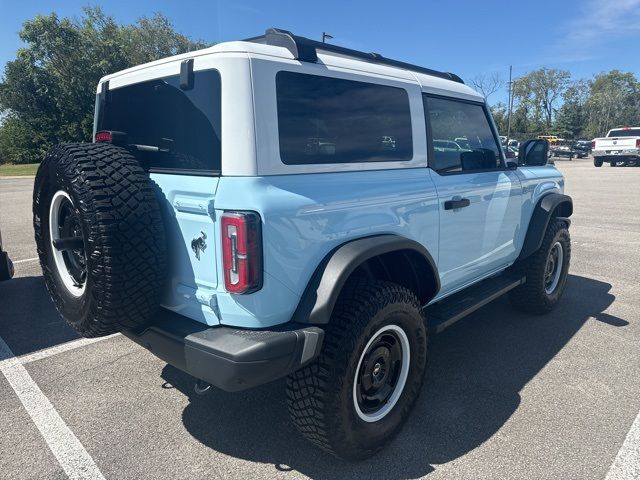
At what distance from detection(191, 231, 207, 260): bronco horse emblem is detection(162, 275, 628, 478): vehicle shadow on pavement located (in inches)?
46.3

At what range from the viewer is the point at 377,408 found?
8.51 feet

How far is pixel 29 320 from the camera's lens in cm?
432

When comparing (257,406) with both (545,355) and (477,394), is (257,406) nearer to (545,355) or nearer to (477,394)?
(477,394)

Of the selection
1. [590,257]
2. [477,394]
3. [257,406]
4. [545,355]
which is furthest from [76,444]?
[590,257]

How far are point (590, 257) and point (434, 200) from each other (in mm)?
5211

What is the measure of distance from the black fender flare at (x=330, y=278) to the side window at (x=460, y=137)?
106 centimetres

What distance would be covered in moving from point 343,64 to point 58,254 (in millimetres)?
1944

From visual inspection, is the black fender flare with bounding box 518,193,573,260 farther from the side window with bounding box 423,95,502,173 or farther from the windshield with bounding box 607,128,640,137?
the windshield with bounding box 607,128,640,137

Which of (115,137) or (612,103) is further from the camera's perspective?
(612,103)

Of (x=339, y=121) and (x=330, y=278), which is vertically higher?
(x=339, y=121)

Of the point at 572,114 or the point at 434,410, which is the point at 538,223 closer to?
the point at 434,410

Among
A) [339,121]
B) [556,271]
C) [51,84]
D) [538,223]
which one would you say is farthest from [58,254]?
[51,84]


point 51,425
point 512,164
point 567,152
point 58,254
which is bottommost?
point 51,425

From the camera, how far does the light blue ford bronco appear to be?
6.72 ft
